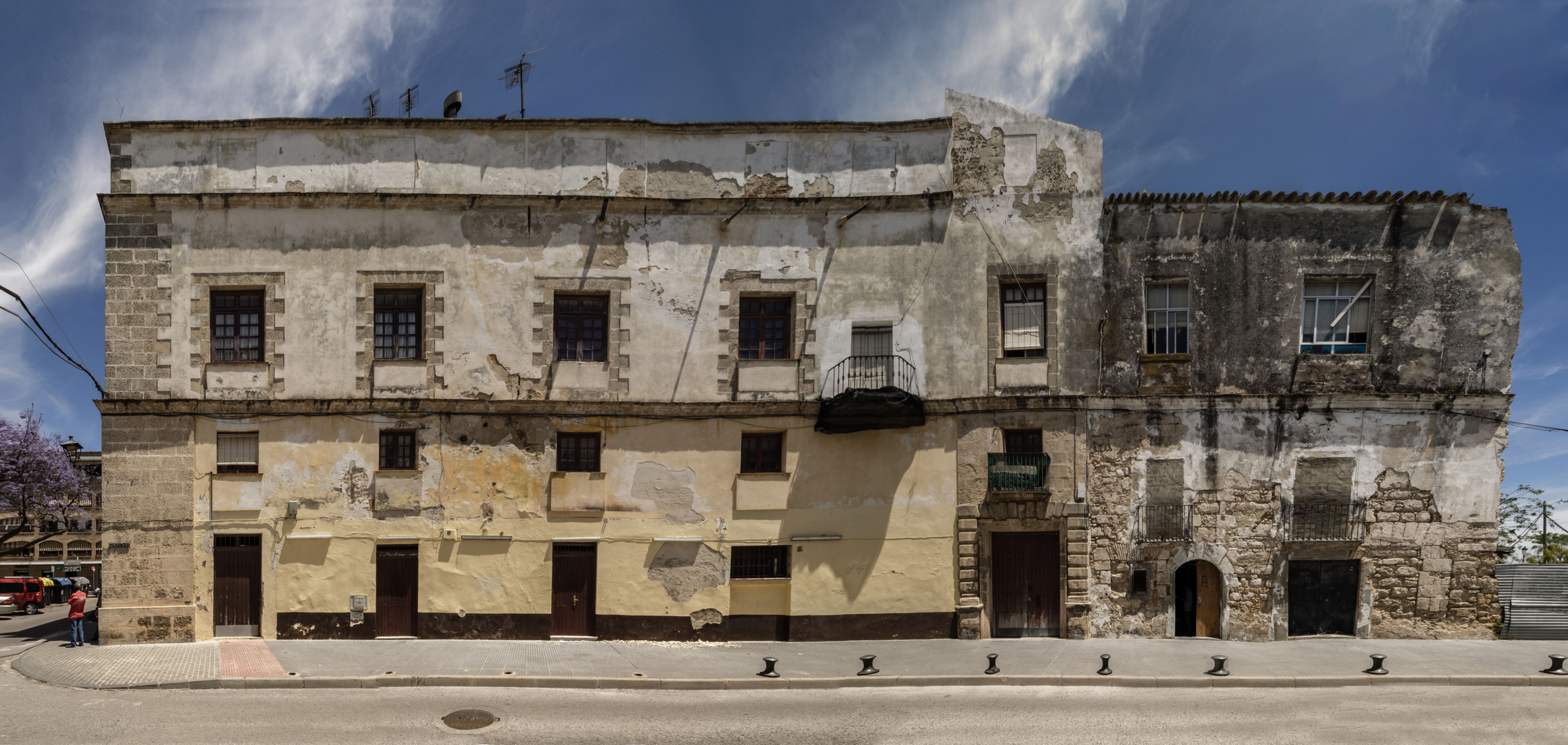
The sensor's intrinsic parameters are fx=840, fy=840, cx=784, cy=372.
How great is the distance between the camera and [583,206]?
690 inches

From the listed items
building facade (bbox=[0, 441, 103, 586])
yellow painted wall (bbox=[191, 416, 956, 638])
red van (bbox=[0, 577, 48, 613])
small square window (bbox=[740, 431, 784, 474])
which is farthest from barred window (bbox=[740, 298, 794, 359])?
building facade (bbox=[0, 441, 103, 586])

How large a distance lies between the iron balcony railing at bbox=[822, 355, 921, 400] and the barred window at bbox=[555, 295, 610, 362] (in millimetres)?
4805

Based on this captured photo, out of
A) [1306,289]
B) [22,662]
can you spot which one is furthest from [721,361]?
[22,662]

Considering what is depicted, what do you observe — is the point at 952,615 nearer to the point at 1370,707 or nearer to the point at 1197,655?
the point at 1197,655

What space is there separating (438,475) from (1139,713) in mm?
13501

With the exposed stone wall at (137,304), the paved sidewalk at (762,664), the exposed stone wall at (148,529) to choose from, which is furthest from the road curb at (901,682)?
the exposed stone wall at (137,304)

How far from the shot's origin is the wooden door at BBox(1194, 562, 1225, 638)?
686 inches

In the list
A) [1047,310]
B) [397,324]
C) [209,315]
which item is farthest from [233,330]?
[1047,310]

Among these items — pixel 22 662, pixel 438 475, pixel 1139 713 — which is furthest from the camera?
pixel 438 475

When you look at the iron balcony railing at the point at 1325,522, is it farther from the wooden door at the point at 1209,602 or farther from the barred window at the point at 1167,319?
the barred window at the point at 1167,319

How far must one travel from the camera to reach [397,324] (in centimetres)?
1753

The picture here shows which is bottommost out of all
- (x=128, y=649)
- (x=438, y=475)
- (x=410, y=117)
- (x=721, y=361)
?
(x=128, y=649)

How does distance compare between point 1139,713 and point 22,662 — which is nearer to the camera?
point 1139,713

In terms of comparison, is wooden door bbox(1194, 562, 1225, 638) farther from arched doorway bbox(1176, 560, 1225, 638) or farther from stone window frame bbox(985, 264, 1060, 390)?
stone window frame bbox(985, 264, 1060, 390)
